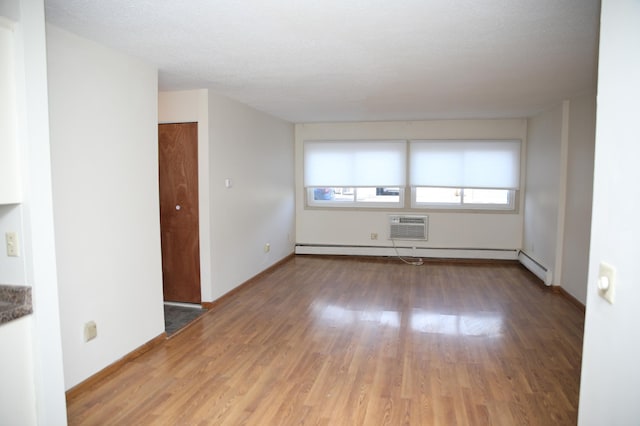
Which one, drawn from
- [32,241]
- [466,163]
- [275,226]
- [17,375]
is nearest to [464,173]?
[466,163]

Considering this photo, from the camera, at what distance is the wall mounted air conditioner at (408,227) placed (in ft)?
22.6

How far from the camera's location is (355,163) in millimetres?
7008

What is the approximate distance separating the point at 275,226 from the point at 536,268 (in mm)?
3808

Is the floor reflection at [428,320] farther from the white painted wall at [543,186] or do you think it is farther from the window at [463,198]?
the window at [463,198]

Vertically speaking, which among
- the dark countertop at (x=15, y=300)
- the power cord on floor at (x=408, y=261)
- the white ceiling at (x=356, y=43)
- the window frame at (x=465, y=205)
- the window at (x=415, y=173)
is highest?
the white ceiling at (x=356, y=43)

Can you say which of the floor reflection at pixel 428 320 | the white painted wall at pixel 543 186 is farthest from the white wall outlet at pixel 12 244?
the white painted wall at pixel 543 186

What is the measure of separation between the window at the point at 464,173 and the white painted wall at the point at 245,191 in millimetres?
2265

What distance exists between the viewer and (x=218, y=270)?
14.7ft

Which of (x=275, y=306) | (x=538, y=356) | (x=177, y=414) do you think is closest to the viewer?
(x=177, y=414)

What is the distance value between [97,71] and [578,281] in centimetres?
500

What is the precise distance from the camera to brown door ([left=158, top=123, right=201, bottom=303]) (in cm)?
433

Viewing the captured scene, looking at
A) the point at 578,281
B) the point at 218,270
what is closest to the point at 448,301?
the point at 578,281

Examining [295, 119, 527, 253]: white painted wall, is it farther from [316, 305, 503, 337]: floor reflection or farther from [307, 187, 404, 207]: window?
[316, 305, 503, 337]: floor reflection

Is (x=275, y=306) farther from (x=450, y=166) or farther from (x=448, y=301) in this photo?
(x=450, y=166)
